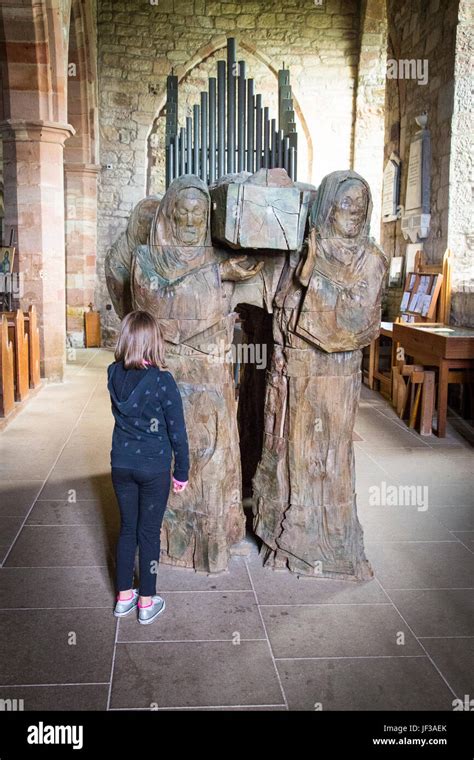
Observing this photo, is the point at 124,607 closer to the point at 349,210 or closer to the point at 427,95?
the point at 349,210

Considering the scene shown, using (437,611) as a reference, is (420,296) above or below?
above

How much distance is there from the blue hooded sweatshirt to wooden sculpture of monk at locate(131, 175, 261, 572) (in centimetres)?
47

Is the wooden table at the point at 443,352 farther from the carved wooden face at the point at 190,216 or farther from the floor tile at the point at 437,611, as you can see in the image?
the carved wooden face at the point at 190,216

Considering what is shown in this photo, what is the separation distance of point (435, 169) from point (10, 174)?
16.3 ft

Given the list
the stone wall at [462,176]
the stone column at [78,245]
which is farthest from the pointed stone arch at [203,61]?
the stone wall at [462,176]

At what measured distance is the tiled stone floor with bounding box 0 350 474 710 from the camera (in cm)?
246

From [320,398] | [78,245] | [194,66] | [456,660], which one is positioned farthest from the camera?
[194,66]

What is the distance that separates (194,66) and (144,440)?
11.4 metres

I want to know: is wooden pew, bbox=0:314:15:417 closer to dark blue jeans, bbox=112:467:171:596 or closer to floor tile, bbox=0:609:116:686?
floor tile, bbox=0:609:116:686

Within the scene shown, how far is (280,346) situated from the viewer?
339 centimetres

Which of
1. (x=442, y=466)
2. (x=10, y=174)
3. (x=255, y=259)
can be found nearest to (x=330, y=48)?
(x=10, y=174)

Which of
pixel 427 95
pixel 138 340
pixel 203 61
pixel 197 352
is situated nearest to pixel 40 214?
pixel 427 95

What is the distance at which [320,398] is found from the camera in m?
3.32
